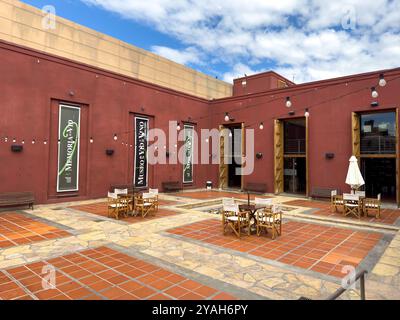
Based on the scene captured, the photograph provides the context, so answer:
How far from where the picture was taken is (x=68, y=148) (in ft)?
34.6

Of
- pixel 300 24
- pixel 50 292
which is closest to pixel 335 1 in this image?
pixel 300 24

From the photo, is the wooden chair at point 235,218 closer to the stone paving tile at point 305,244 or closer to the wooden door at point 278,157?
the stone paving tile at point 305,244

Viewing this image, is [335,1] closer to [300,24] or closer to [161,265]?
[300,24]

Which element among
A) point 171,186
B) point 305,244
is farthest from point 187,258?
point 171,186

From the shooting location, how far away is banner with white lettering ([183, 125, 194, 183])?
1512 cm

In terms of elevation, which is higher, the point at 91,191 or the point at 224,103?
the point at 224,103

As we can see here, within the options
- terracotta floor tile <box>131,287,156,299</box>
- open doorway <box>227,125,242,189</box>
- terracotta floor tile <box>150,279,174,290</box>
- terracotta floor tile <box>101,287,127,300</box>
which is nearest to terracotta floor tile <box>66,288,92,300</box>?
terracotta floor tile <box>101,287,127,300</box>

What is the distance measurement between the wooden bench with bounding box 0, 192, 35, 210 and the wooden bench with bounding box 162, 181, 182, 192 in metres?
6.02

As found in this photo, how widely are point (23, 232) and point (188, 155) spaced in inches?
387

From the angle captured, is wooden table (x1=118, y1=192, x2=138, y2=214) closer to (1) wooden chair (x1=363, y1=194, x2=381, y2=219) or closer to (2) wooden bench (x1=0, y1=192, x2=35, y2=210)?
(2) wooden bench (x1=0, y1=192, x2=35, y2=210)

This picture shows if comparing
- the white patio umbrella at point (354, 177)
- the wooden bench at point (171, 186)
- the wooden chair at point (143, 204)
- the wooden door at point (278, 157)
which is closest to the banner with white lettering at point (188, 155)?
the wooden bench at point (171, 186)

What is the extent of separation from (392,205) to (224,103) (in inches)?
372

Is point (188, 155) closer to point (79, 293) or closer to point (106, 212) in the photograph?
point (106, 212)

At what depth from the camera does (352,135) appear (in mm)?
11383
